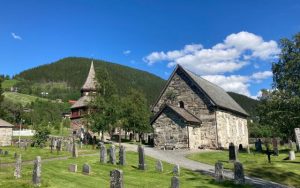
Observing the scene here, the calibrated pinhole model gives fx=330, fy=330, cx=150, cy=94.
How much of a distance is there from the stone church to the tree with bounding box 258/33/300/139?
18.7ft

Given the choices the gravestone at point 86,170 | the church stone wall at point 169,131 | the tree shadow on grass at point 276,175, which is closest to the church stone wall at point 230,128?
the church stone wall at point 169,131

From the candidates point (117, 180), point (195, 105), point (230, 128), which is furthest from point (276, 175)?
point (230, 128)

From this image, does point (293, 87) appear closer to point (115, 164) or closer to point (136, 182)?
point (115, 164)

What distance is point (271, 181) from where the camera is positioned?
19.4m

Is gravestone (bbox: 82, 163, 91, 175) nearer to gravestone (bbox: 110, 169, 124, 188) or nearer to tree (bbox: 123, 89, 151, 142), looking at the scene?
gravestone (bbox: 110, 169, 124, 188)

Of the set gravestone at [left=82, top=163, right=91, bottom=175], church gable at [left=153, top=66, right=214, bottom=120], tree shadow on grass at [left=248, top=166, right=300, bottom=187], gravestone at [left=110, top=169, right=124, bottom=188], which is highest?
church gable at [left=153, top=66, right=214, bottom=120]

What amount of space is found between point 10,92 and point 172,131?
482 ft

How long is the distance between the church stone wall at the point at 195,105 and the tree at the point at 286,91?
9507mm

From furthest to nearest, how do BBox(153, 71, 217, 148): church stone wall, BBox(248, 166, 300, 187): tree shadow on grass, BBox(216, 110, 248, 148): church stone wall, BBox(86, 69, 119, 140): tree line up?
BBox(86, 69, 119, 140): tree, BBox(216, 110, 248, 148): church stone wall, BBox(153, 71, 217, 148): church stone wall, BBox(248, 166, 300, 187): tree shadow on grass

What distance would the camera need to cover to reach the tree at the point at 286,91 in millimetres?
42094

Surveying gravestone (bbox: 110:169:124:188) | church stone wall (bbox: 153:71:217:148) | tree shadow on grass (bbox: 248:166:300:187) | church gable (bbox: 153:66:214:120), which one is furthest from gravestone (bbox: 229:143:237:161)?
gravestone (bbox: 110:169:124:188)

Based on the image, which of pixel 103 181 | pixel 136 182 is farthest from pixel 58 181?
pixel 136 182

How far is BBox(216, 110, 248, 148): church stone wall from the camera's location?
4022 centimetres

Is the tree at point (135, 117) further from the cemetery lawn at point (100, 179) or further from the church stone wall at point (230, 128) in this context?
the cemetery lawn at point (100, 179)
